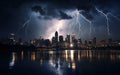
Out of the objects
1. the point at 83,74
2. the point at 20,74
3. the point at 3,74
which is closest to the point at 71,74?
the point at 83,74

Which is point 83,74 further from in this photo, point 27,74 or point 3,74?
point 3,74

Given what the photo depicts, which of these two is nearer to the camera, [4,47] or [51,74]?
[51,74]

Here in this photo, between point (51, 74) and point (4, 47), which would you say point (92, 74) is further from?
point (4, 47)

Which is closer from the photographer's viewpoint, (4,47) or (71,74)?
(71,74)

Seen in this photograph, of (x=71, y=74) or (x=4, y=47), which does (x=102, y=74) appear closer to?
(x=71, y=74)

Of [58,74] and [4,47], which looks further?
[4,47]

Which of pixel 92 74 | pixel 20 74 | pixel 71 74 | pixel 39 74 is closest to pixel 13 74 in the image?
pixel 20 74

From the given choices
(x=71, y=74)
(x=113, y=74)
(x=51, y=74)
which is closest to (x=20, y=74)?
(x=51, y=74)
